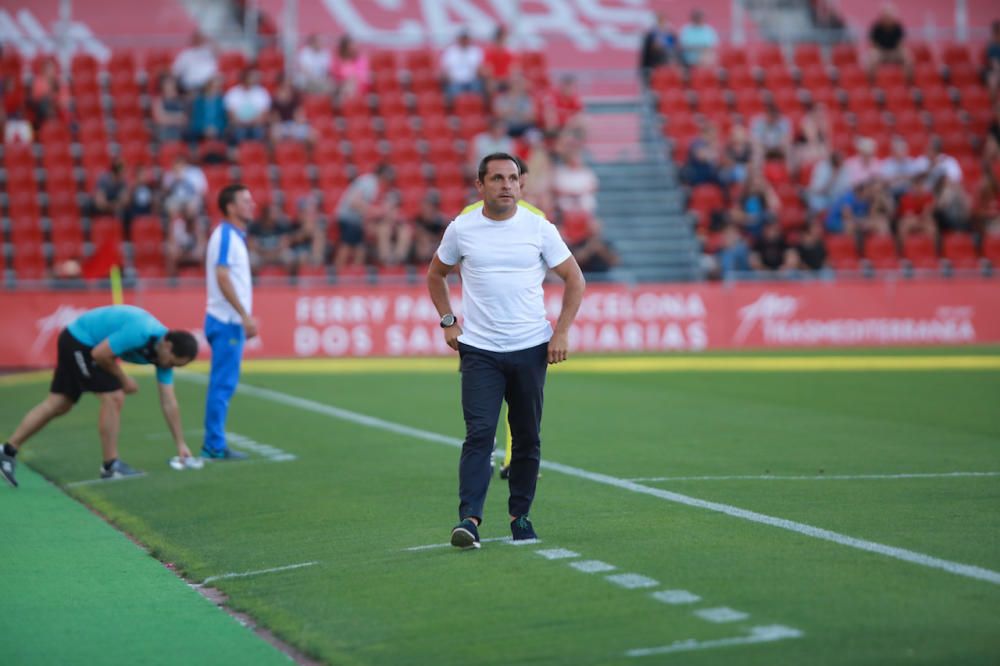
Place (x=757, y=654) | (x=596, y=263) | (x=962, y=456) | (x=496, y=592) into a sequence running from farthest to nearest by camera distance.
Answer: (x=596, y=263) → (x=962, y=456) → (x=496, y=592) → (x=757, y=654)

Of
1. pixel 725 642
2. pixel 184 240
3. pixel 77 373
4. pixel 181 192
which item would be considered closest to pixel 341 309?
pixel 184 240

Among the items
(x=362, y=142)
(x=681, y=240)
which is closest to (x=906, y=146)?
(x=681, y=240)

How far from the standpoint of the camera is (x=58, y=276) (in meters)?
24.0

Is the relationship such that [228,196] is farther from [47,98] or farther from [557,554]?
[47,98]

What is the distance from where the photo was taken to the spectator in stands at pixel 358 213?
25234 mm

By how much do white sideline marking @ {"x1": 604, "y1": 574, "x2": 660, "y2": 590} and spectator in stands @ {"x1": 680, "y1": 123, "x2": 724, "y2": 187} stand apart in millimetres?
21511

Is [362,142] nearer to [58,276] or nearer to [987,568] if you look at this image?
[58,276]

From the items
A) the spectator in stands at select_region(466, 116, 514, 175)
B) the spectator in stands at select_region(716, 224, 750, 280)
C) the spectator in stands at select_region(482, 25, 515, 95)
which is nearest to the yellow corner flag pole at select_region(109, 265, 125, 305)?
the spectator in stands at select_region(466, 116, 514, 175)

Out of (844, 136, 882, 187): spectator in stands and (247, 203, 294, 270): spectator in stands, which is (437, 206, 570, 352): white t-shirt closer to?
(247, 203, 294, 270): spectator in stands

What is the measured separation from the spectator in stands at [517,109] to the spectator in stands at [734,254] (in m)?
4.46

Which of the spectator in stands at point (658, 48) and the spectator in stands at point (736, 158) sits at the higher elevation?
the spectator in stands at point (658, 48)

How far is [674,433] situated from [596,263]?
38.7 ft

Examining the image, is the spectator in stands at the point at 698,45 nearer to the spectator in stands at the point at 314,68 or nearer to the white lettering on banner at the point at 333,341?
the spectator in stands at the point at 314,68

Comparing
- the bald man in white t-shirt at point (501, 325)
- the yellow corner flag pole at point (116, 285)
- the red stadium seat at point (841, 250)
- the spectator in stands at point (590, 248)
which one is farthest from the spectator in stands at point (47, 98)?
the bald man in white t-shirt at point (501, 325)
